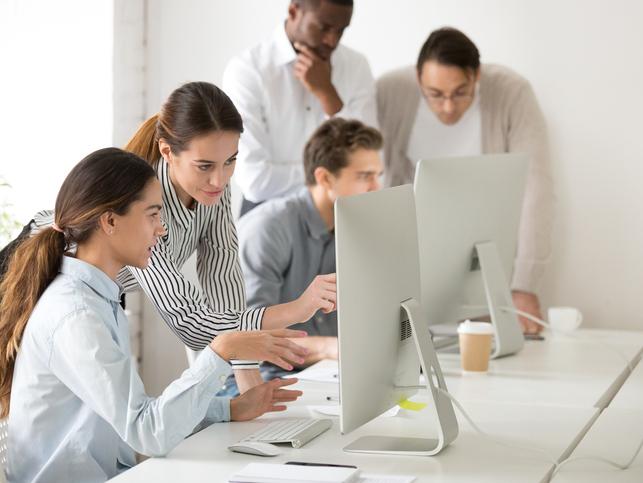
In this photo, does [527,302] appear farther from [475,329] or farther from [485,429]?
[485,429]

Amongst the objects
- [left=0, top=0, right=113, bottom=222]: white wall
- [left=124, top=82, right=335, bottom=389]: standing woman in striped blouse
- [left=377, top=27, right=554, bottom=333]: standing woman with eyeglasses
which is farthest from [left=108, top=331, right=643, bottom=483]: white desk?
[left=0, top=0, right=113, bottom=222]: white wall

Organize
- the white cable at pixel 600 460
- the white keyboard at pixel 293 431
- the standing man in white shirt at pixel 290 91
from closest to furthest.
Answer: the white cable at pixel 600 460 < the white keyboard at pixel 293 431 < the standing man in white shirt at pixel 290 91

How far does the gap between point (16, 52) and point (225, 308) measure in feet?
5.19

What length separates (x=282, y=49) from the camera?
339 centimetres

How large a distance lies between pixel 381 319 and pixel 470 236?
0.93 meters

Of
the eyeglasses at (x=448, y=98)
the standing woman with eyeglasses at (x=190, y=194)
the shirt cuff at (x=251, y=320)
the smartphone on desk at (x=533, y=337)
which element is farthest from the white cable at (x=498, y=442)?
the eyeglasses at (x=448, y=98)

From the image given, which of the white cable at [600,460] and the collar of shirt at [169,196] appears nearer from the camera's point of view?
the white cable at [600,460]

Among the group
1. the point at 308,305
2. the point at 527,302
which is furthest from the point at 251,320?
the point at 527,302

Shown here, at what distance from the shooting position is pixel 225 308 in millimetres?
2414

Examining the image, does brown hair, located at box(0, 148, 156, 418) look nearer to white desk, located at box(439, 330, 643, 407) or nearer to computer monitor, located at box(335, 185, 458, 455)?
computer monitor, located at box(335, 185, 458, 455)

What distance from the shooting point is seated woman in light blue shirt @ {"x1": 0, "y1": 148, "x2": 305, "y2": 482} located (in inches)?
65.7

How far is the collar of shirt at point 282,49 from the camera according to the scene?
133 inches

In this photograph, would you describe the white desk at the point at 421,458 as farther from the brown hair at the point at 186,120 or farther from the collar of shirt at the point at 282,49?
the collar of shirt at the point at 282,49

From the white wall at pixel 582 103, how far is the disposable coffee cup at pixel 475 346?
55.1 inches
